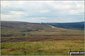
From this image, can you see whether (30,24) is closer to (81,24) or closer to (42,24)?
(42,24)

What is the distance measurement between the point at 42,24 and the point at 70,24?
1930 cm

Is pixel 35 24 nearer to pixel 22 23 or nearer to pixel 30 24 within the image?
pixel 30 24

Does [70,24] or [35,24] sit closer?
[35,24]

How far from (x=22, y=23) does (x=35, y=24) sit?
924cm

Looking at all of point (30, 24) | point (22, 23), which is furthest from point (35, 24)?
point (22, 23)

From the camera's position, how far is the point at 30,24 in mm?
100000

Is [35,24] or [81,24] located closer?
[35,24]

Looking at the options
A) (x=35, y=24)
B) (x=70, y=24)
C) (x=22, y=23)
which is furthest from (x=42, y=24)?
(x=70, y=24)

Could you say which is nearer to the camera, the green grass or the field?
the green grass

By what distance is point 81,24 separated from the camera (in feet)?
363

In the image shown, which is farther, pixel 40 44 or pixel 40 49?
pixel 40 44

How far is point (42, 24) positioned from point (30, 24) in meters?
6.55

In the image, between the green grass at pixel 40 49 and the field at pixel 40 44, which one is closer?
the green grass at pixel 40 49

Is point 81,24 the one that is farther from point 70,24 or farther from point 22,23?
point 22,23
